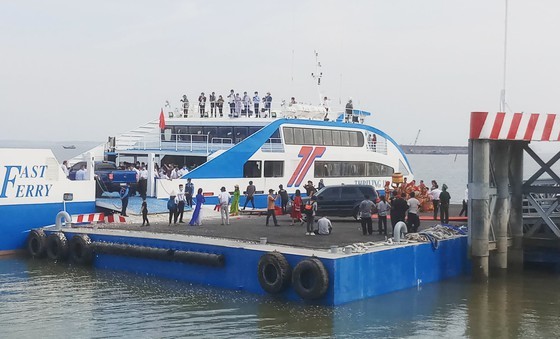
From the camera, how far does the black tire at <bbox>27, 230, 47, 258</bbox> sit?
2181 cm

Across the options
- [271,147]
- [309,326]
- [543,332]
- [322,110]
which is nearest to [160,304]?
[309,326]

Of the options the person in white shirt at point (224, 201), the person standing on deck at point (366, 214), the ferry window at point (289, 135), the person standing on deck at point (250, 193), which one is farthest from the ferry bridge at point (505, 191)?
the ferry window at point (289, 135)

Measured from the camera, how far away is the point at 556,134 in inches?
804

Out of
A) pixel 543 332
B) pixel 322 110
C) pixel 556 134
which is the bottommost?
pixel 543 332

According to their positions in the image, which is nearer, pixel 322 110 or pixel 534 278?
pixel 534 278

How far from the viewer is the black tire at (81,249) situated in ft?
68.3

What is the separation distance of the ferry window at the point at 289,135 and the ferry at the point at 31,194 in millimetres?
10578

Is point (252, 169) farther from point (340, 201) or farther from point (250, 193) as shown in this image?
point (340, 201)

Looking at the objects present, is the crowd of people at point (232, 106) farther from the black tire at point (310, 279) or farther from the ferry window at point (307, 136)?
the black tire at point (310, 279)

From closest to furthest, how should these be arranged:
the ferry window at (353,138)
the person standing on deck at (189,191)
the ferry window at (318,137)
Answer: the person standing on deck at (189,191)
the ferry window at (318,137)
the ferry window at (353,138)

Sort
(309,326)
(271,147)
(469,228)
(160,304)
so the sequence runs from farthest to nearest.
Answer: (271,147) → (469,228) → (160,304) → (309,326)

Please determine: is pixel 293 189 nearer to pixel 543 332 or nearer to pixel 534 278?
pixel 534 278

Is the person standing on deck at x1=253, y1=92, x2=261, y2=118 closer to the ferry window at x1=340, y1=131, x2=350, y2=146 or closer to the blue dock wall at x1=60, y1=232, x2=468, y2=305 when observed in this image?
the ferry window at x1=340, y1=131, x2=350, y2=146

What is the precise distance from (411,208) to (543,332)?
6714 millimetres
